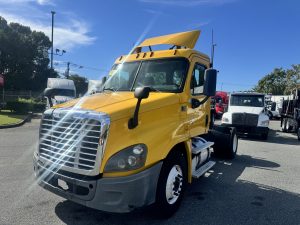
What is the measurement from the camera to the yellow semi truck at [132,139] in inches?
153

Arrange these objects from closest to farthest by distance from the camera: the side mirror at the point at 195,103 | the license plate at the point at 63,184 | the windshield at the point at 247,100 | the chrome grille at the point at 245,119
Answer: the license plate at the point at 63,184 < the side mirror at the point at 195,103 < the chrome grille at the point at 245,119 < the windshield at the point at 247,100

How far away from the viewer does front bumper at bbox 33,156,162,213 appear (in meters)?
3.85

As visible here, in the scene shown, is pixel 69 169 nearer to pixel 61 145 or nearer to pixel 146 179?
pixel 61 145

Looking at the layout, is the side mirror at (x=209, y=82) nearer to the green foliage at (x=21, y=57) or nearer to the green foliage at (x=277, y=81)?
the green foliage at (x=21, y=57)

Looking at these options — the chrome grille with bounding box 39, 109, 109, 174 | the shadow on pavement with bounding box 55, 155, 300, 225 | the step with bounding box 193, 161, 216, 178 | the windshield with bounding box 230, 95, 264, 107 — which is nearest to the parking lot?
the shadow on pavement with bounding box 55, 155, 300, 225

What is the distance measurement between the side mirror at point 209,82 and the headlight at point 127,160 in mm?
1859

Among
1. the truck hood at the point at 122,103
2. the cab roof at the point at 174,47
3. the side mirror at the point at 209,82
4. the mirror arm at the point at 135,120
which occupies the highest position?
the cab roof at the point at 174,47

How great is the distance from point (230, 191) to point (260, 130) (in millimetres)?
9290

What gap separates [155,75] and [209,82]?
967 mm

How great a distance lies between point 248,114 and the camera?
15.0 metres

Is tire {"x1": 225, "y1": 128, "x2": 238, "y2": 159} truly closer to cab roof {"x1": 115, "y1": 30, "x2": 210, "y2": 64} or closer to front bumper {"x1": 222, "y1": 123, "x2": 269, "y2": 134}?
cab roof {"x1": 115, "y1": 30, "x2": 210, "y2": 64}

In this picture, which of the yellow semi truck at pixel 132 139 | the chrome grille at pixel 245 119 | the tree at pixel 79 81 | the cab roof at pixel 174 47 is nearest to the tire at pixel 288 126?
the chrome grille at pixel 245 119

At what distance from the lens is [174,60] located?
5.52 metres

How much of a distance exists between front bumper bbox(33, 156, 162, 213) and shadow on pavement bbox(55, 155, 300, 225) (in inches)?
26.1
